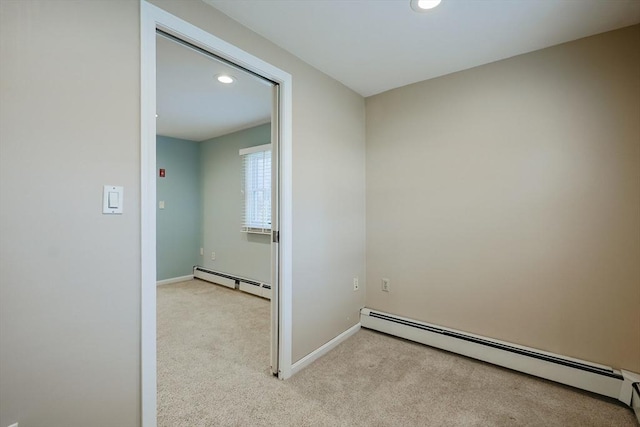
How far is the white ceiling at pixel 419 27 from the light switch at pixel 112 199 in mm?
1187

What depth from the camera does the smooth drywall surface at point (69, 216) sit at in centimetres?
101

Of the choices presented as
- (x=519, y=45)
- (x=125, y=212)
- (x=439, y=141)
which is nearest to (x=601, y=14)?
(x=519, y=45)

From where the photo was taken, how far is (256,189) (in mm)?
4207

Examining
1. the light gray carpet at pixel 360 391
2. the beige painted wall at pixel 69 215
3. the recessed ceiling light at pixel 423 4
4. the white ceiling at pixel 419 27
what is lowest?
the light gray carpet at pixel 360 391

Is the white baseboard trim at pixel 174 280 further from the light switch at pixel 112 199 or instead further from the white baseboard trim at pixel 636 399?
the white baseboard trim at pixel 636 399

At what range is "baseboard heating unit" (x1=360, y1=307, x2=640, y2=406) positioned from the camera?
1.82 meters

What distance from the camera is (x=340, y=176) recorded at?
2637 mm

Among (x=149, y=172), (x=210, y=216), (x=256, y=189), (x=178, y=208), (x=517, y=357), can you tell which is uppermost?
(x=256, y=189)

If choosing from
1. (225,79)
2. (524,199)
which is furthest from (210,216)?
(524,199)

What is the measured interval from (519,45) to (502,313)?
203 centimetres

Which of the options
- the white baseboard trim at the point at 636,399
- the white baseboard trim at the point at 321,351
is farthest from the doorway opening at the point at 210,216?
the white baseboard trim at the point at 636,399

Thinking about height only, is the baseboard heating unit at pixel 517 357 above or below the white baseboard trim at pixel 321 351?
above

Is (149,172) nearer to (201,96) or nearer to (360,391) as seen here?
(360,391)

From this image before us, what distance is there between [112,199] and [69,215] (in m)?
0.16
